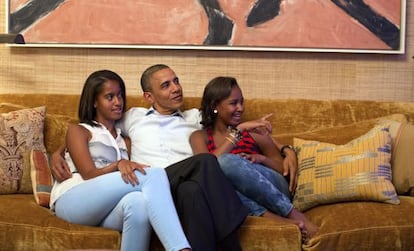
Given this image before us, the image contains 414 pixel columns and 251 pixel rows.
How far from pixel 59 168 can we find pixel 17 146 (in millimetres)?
285

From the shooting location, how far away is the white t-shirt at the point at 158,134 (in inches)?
112

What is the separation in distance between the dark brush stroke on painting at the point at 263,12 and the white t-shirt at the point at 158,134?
0.61 m

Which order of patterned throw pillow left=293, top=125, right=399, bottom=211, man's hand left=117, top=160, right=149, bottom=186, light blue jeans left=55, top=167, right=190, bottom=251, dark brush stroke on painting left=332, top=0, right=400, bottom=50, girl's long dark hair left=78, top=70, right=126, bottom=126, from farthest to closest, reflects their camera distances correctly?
dark brush stroke on painting left=332, top=0, right=400, bottom=50, girl's long dark hair left=78, top=70, right=126, bottom=126, patterned throw pillow left=293, top=125, right=399, bottom=211, man's hand left=117, top=160, right=149, bottom=186, light blue jeans left=55, top=167, right=190, bottom=251

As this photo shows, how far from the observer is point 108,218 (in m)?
2.42

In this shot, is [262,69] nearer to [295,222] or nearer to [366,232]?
[295,222]

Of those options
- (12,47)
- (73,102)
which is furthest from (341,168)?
(12,47)

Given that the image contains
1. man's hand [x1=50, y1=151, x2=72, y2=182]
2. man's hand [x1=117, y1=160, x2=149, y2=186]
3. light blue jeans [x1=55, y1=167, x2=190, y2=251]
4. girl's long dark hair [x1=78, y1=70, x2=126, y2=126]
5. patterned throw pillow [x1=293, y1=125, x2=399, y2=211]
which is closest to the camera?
light blue jeans [x1=55, y1=167, x2=190, y2=251]

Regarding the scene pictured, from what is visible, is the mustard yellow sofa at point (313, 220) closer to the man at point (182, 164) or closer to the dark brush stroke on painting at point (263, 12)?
the man at point (182, 164)

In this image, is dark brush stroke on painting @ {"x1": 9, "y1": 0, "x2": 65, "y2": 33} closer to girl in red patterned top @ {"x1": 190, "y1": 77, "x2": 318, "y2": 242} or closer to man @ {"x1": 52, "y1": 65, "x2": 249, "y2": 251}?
man @ {"x1": 52, "y1": 65, "x2": 249, "y2": 251}

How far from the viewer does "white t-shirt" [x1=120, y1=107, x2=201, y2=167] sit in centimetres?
286

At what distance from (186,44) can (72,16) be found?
1.94 feet

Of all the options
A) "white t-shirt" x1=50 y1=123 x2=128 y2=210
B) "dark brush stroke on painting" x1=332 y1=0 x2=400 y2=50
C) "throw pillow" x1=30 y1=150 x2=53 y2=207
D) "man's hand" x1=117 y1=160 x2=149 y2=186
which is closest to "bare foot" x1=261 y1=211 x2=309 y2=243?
"man's hand" x1=117 y1=160 x2=149 y2=186

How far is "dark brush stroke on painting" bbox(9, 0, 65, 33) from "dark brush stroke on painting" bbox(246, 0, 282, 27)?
0.96 m

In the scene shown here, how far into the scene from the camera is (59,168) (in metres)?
2.71
